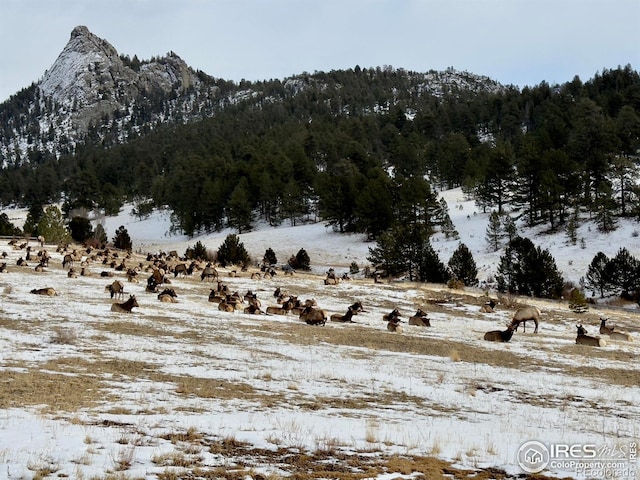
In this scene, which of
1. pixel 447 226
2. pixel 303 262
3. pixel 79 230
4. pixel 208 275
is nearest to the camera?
pixel 208 275

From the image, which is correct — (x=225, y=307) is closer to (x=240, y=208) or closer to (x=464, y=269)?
(x=464, y=269)

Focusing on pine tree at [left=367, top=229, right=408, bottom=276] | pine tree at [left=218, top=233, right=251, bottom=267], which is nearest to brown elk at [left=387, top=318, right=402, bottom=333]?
pine tree at [left=367, top=229, right=408, bottom=276]

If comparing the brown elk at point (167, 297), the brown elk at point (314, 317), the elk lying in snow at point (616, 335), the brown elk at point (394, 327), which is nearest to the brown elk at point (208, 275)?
the brown elk at point (167, 297)

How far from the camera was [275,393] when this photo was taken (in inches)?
448

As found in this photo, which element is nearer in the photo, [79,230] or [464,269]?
[464,269]

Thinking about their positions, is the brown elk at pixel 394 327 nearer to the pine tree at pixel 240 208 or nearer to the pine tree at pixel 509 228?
the pine tree at pixel 509 228

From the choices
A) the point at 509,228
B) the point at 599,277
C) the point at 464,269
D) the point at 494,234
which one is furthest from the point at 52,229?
the point at 599,277

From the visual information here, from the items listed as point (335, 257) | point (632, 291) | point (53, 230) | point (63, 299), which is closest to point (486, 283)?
point (632, 291)

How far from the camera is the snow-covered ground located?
7.31m

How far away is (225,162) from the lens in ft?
392

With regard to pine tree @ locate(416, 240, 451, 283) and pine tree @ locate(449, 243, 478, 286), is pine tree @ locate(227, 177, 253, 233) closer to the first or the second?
pine tree @ locate(416, 240, 451, 283)

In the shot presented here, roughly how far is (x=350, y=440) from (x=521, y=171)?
239 feet

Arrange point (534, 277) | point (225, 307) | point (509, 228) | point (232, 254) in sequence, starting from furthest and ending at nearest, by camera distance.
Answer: point (509, 228) → point (232, 254) → point (534, 277) → point (225, 307)

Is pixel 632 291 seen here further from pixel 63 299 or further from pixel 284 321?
pixel 63 299
